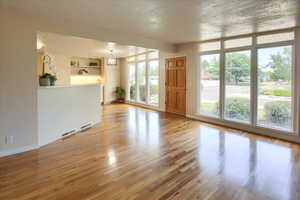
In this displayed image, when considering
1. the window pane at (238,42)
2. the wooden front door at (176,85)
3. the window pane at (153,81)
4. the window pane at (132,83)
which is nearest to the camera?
the window pane at (238,42)

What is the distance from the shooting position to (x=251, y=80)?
16.1 ft

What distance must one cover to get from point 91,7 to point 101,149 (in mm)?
2516

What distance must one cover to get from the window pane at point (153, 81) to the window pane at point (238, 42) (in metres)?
3.23

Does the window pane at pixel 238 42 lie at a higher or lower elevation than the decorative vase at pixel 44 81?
higher

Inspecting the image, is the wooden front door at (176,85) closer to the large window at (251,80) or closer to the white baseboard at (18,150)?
the large window at (251,80)

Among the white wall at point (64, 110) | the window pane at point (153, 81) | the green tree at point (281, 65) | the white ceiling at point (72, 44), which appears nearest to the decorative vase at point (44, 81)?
the white wall at point (64, 110)

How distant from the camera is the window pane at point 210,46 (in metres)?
5.61

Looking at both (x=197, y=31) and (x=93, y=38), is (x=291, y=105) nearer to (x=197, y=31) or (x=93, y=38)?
(x=197, y=31)

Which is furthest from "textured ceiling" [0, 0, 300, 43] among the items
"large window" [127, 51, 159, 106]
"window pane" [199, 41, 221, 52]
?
"large window" [127, 51, 159, 106]

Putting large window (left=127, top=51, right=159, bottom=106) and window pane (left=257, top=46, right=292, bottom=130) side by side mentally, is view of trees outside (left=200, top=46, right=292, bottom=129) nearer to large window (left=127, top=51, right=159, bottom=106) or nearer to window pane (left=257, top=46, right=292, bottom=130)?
window pane (left=257, top=46, right=292, bottom=130)

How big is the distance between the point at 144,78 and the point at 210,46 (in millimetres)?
3716

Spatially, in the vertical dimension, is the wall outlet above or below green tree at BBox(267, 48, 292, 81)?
below

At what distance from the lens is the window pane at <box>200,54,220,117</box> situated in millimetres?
5773

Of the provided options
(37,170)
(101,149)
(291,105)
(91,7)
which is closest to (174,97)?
(291,105)
